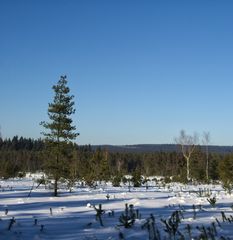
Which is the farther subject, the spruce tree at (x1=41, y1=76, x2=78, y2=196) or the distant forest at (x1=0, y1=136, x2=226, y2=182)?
the distant forest at (x1=0, y1=136, x2=226, y2=182)

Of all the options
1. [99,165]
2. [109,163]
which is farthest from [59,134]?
[109,163]

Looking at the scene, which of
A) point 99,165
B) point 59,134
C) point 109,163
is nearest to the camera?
point 59,134

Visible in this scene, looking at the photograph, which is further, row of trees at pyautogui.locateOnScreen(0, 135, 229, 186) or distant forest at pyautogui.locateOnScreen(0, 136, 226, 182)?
distant forest at pyautogui.locateOnScreen(0, 136, 226, 182)

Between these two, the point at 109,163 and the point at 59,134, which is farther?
the point at 109,163

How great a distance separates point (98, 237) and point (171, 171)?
246 feet

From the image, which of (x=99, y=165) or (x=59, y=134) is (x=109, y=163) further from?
(x=59, y=134)

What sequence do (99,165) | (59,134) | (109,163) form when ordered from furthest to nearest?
1. (109,163)
2. (99,165)
3. (59,134)

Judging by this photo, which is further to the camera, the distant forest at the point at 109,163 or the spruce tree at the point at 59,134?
the distant forest at the point at 109,163

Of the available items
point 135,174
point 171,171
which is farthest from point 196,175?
point 171,171

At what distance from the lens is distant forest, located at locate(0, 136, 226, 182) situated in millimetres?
43469

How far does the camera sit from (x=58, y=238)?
7.61 m

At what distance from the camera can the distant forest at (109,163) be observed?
4347cm

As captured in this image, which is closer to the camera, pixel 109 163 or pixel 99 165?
pixel 99 165

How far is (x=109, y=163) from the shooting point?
221ft
